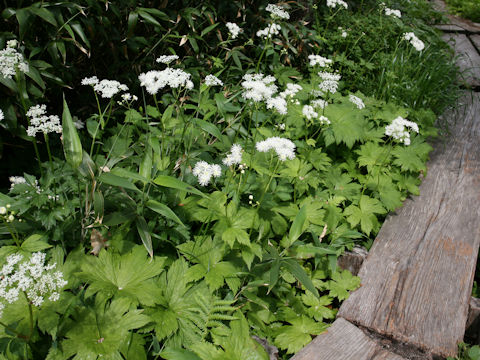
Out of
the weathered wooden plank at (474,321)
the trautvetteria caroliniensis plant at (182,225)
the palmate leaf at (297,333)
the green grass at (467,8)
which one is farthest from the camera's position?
the green grass at (467,8)

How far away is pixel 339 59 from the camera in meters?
3.61

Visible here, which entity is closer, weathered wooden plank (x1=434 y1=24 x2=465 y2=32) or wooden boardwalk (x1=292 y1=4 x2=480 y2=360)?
wooden boardwalk (x1=292 y1=4 x2=480 y2=360)

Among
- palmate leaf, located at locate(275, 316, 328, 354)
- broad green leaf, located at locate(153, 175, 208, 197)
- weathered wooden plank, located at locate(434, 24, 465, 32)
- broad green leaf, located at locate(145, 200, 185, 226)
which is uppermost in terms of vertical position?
weathered wooden plank, located at locate(434, 24, 465, 32)

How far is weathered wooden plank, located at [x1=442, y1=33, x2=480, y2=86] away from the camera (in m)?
4.20

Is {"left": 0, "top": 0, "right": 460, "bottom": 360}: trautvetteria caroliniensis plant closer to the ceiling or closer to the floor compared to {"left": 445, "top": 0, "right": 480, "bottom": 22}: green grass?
closer to the floor

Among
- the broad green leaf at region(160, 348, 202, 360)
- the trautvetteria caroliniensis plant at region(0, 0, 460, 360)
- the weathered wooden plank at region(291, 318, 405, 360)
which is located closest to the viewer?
the broad green leaf at region(160, 348, 202, 360)

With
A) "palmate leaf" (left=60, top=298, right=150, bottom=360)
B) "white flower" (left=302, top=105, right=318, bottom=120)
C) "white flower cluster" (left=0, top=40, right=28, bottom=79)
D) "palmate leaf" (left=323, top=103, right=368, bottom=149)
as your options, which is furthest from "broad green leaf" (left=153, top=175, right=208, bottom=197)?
"palmate leaf" (left=323, top=103, right=368, bottom=149)

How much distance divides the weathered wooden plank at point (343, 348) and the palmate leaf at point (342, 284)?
0.77ft

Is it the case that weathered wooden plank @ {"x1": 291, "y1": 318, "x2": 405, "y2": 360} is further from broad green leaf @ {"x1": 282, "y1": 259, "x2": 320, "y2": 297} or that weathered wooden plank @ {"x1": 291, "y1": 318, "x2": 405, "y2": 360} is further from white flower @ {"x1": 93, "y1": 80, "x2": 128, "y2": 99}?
white flower @ {"x1": 93, "y1": 80, "x2": 128, "y2": 99}

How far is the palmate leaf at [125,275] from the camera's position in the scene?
57.6 inches

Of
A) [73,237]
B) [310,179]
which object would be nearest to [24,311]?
[73,237]

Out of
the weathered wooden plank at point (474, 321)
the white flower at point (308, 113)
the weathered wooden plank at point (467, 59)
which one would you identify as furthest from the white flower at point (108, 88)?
the weathered wooden plank at point (467, 59)

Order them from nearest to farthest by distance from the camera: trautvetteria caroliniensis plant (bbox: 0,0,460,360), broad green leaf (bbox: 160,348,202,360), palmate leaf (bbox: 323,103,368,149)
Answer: broad green leaf (bbox: 160,348,202,360) → trautvetteria caroliniensis plant (bbox: 0,0,460,360) → palmate leaf (bbox: 323,103,368,149)

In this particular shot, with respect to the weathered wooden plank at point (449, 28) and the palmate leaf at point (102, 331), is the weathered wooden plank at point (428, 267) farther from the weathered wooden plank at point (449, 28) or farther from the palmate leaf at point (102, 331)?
the weathered wooden plank at point (449, 28)
